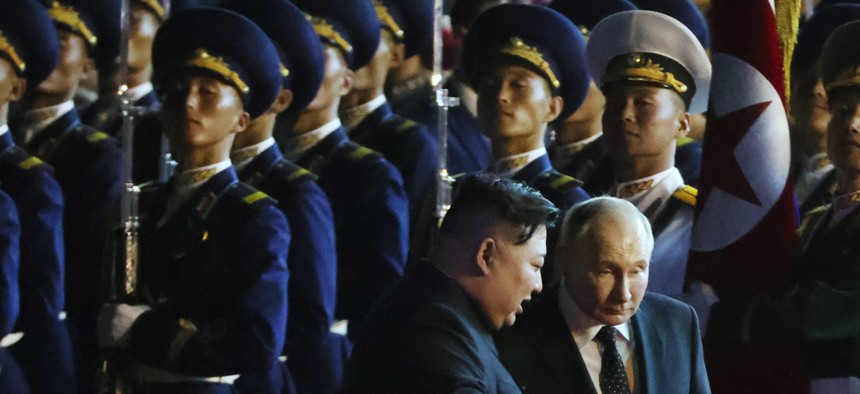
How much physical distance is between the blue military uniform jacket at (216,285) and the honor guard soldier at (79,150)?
94 centimetres

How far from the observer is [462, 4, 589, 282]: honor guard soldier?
28.9 feet

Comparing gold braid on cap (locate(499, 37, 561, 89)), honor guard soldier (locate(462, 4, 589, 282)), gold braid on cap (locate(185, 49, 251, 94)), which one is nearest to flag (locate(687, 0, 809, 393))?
honor guard soldier (locate(462, 4, 589, 282))

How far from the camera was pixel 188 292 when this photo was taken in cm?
834

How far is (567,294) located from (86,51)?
4.28m

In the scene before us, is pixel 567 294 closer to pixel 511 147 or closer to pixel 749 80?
pixel 749 80

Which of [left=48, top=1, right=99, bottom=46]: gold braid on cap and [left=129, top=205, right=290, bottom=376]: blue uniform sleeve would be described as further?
[left=48, top=1, right=99, bottom=46]: gold braid on cap

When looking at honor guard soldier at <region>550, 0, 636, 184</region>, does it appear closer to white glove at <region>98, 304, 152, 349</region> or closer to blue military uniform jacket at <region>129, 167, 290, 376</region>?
blue military uniform jacket at <region>129, 167, 290, 376</region>

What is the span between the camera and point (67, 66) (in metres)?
9.81

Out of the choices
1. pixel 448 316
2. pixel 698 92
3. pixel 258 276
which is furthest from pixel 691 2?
pixel 448 316

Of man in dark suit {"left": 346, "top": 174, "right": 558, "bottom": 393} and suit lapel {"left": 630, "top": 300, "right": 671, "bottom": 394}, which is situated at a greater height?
man in dark suit {"left": 346, "top": 174, "right": 558, "bottom": 393}

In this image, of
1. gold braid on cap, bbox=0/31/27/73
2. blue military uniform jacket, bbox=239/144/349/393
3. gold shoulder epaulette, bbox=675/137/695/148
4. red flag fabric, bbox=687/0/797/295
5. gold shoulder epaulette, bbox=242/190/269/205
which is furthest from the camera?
gold braid on cap, bbox=0/31/27/73

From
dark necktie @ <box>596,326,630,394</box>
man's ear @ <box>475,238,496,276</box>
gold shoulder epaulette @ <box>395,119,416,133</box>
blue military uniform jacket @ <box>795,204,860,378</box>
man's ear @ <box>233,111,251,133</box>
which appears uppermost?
man's ear @ <box>475,238,496,276</box>

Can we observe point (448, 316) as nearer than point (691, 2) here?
Yes

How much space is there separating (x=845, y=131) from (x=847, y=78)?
0.61 ft
